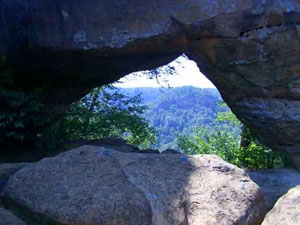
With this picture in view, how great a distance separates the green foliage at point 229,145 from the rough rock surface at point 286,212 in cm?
484

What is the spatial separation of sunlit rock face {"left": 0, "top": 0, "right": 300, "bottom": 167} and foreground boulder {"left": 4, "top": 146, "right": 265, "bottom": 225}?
92.2 inches

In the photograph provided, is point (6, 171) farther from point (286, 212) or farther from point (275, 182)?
point (275, 182)

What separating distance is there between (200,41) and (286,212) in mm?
3238

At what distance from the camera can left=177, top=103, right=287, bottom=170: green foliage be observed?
28.4 feet

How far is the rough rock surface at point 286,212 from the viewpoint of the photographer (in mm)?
3203

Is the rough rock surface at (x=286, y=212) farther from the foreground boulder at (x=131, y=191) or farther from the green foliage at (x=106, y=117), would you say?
the green foliage at (x=106, y=117)

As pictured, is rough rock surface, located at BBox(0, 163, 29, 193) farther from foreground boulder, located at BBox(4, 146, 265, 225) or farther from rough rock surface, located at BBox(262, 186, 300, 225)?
rough rock surface, located at BBox(262, 186, 300, 225)

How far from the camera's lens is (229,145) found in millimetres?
11227

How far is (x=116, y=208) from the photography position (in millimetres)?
3125

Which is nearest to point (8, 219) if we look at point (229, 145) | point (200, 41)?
point (200, 41)

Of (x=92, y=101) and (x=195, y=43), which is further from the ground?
(x=195, y=43)

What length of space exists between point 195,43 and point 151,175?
2952 mm

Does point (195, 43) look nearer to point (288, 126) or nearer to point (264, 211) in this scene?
point (288, 126)

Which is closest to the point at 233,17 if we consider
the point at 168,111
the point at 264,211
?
the point at 264,211
